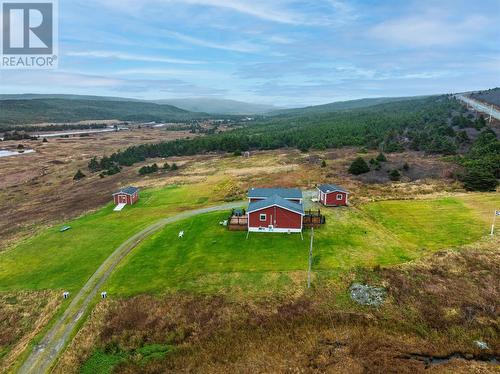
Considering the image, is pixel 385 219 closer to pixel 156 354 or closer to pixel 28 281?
pixel 156 354

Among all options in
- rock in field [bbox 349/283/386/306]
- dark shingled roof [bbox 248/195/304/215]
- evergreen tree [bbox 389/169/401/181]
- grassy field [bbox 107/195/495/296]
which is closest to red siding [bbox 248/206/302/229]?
dark shingled roof [bbox 248/195/304/215]

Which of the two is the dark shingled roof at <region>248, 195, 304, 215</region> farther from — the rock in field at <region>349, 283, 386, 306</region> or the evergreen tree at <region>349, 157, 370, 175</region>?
the evergreen tree at <region>349, 157, 370, 175</region>

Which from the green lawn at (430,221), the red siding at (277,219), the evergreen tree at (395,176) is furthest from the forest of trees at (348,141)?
the red siding at (277,219)

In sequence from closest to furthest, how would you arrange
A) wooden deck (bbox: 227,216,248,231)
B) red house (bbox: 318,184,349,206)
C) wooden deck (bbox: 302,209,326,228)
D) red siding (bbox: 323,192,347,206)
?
wooden deck (bbox: 227,216,248,231)
wooden deck (bbox: 302,209,326,228)
red house (bbox: 318,184,349,206)
red siding (bbox: 323,192,347,206)

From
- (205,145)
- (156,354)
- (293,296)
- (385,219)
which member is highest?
(205,145)

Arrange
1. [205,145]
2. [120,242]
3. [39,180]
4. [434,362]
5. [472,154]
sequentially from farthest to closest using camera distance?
[205,145], [39,180], [472,154], [120,242], [434,362]

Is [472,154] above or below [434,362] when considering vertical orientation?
above

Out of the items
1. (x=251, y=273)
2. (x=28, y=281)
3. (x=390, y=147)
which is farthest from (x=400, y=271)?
(x=390, y=147)
